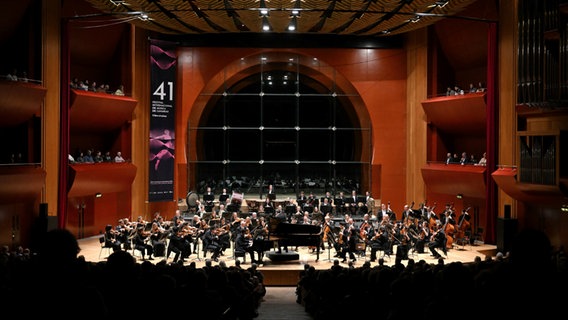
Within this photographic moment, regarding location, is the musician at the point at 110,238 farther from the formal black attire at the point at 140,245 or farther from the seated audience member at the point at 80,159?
the seated audience member at the point at 80,159

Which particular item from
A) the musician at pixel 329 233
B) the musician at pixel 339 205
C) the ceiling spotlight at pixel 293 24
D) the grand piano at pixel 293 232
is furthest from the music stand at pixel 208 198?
the grand piano at pixel 293 232

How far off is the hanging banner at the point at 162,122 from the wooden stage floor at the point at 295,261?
3.69 meters

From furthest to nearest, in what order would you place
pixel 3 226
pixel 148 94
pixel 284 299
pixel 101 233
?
pixel 148 94 < pixel 101 233 < pixel 3 226 < pixel 284 299

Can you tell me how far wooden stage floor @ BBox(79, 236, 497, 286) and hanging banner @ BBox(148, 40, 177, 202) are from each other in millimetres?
3690

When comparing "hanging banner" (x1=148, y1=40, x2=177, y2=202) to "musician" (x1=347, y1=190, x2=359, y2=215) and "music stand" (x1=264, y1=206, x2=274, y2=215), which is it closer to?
"music stand" (x1=264, y1=206, x2=274, y2=215)

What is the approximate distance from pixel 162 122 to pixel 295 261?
29.0 feet

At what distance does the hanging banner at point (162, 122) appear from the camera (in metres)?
21.3

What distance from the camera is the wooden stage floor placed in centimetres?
1441

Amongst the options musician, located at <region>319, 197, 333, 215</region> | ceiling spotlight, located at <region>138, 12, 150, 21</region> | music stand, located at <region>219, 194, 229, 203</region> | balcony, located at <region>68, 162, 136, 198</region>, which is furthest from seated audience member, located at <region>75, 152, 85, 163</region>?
musician, located at <region>319, 197, 333, 215</region>

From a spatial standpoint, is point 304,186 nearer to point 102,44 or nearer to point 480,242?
point 480,242

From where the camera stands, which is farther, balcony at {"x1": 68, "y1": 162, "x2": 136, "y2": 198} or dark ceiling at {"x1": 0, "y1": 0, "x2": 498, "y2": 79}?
balcony at {"x1": 68, "y1": 162, "x2": 136, "y2": 198}

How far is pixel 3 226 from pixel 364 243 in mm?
9314

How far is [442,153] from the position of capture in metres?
21.5

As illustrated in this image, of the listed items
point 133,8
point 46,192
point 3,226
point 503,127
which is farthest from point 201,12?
point 503,127
